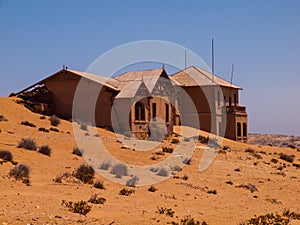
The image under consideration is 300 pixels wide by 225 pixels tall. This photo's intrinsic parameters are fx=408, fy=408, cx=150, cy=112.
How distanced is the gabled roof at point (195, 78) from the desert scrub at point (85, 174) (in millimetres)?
30149

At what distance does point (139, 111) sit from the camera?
35281 mm

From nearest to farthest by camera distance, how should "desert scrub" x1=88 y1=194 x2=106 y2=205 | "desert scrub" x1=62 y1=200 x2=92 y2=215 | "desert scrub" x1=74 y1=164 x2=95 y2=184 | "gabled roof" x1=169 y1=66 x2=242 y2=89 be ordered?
"desert scrub" x1=62 y1=200 x2=92 y2=215 < "desert scrub" x1=88 y1=194 x2=106 y2=205 < "desert scrub" x1=74 y1=164 x2=95 y2=184 < "gabled roof" x1=169 y1=66 x2=242 y2=89

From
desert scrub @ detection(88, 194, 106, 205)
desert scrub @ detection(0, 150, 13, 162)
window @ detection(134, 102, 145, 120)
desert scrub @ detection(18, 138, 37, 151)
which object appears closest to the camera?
desert scrub @ detection(88, 194, 106, 205)

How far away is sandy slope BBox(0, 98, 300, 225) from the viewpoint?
10133mm

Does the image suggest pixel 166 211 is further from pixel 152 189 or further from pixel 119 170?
pixel 119 170

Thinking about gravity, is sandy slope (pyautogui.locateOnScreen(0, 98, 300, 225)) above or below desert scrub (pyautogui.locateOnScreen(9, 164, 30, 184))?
below

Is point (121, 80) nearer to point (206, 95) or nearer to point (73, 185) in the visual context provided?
point (206, 95)

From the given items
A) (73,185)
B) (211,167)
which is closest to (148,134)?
(211,167)

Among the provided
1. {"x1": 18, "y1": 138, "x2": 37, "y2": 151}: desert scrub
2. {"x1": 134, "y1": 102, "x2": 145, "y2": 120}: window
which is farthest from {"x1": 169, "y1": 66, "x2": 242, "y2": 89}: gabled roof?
{"x1": 18, "y1": 138, "x2": 37, "y2": 151}: desert scrub

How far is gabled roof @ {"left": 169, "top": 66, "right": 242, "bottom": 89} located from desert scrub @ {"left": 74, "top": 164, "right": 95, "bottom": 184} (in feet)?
98.9

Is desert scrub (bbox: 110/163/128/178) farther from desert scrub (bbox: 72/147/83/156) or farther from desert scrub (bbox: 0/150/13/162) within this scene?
desert scrub (bbox: 0/150/13/162)

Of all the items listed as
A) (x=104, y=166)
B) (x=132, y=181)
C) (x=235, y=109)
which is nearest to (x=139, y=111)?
(x=235, y=109)

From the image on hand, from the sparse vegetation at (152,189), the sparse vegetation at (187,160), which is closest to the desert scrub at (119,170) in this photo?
the sparse vegetation at (152,189)

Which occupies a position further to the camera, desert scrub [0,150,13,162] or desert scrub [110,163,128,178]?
desert scrub [110,163,128,178]
